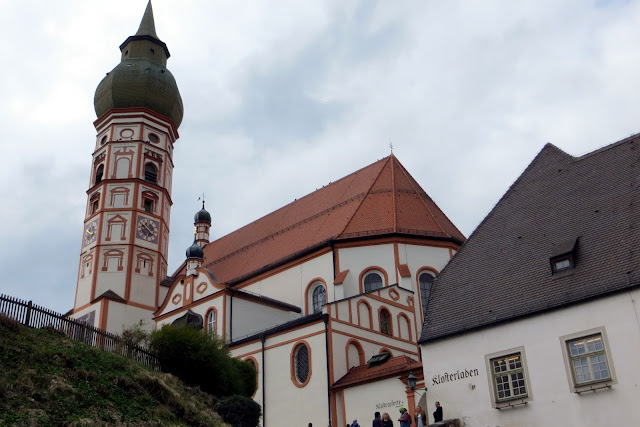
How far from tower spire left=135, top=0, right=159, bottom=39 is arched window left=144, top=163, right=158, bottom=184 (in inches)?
408

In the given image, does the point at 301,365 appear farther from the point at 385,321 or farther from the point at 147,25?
the point at 147,25

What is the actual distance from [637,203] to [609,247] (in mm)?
1534

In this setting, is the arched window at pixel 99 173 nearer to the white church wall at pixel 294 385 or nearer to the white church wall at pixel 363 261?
the white church wall at pixel 363 261

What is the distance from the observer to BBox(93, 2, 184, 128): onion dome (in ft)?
144

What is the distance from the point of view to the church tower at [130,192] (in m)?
39.3

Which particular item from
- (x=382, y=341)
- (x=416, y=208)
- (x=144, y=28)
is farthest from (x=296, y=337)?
(x=144, y=28)

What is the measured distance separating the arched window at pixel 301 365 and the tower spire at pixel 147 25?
28439mm

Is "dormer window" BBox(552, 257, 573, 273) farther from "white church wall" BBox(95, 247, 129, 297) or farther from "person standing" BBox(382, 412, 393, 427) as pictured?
"white church wall" BBox(95, 247, 129, 297)

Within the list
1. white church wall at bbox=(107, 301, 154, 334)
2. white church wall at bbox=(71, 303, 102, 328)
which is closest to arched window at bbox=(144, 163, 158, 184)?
white church wall at bbox=(107, 301, 154, 334)

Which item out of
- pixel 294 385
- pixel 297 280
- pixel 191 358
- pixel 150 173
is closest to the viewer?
pixel 191 358

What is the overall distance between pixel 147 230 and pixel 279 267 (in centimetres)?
995

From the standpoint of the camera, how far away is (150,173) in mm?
42938

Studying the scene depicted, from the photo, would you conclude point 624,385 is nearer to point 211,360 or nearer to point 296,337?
point 211,360

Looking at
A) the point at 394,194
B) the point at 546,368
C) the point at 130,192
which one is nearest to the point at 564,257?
the point at 546,368
